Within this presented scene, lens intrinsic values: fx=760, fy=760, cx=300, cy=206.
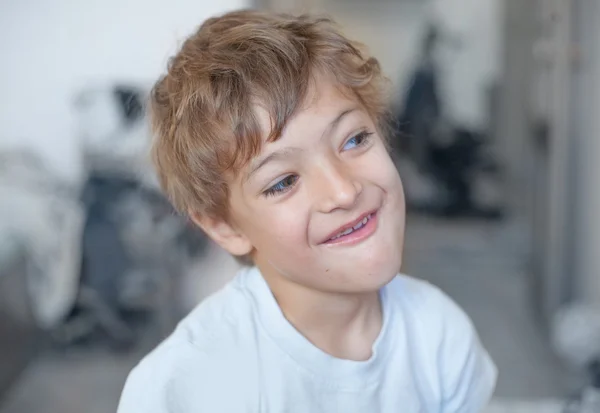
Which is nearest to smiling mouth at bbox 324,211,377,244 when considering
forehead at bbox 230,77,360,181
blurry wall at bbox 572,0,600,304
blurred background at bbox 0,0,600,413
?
forehead at bbox 230,77,360,181

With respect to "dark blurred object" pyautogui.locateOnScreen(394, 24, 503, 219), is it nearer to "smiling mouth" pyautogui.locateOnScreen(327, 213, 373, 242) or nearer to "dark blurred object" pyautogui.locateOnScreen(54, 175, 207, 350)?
"dark blurred object" pyautogui.locateOnScreen(54, 175, 207, 350)

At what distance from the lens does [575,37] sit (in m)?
2.10

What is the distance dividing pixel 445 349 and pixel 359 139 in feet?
1.01

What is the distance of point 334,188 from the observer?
2.52 ft

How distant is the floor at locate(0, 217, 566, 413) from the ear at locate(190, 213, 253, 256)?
893 mm

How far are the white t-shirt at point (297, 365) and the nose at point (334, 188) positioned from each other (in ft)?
0.55

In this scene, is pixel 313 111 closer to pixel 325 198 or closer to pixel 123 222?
pixel 325 198

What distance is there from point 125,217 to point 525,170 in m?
2.18

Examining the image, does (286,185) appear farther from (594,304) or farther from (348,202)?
(594,304)

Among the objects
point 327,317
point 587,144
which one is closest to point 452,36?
point 587,144

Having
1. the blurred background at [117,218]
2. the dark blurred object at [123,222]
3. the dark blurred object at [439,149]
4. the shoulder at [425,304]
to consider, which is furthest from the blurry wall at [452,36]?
the shoulder at [425,304]

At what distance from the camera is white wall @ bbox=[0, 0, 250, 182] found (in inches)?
85.2

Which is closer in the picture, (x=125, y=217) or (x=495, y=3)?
(x=125, y=217)

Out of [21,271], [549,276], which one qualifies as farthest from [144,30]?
[549,276]
